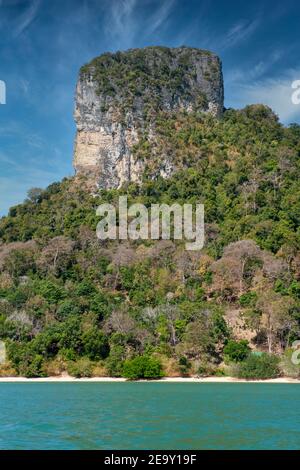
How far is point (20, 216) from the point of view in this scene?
302ft

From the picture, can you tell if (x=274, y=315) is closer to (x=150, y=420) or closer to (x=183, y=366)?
(x=183, y=366)

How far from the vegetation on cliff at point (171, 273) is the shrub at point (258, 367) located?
10cm

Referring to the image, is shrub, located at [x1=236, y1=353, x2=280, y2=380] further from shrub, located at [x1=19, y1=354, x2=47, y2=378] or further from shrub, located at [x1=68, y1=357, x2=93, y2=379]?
shrub, located at [x1=19, y1=354, x2=47, y2=378]

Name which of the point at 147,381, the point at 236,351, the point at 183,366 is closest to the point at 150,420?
the point at 147,381

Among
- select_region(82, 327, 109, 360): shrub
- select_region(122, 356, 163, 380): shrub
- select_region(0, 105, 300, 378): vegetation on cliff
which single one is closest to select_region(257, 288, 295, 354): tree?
select_region(0, 105, 300, 378): vegetation on cliff

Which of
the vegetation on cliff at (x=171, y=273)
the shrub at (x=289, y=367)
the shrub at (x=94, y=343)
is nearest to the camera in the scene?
the shrub at (x=289, y=367)

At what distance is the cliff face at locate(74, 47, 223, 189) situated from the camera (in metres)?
102

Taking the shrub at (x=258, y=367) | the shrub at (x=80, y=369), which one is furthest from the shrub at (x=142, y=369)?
the shrub at (x=258, y=367)

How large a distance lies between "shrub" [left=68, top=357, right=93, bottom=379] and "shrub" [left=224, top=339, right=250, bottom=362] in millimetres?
12412

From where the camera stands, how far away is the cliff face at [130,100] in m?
102

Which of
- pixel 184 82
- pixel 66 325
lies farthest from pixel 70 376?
pixel 184 82

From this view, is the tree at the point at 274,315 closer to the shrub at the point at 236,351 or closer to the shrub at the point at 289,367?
the shrub at the point at 236,351

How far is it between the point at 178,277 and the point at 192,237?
25.5 feet
